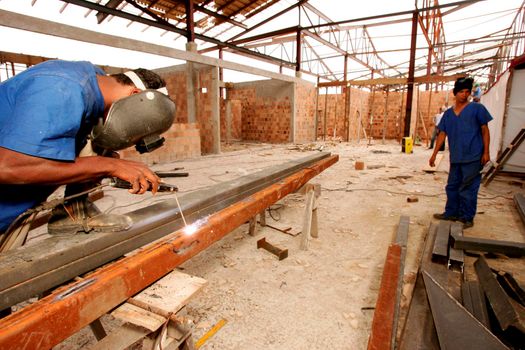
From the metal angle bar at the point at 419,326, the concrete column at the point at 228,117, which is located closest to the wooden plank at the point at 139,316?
the metal angle bar at the point at 419,326

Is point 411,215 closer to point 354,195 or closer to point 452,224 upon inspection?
point 452,224

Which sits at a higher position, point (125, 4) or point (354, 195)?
point (125, 4)

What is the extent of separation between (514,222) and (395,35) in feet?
45.1

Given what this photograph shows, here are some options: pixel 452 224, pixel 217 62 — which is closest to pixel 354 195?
pixel 452 224

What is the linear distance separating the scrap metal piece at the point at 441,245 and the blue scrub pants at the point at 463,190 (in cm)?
52

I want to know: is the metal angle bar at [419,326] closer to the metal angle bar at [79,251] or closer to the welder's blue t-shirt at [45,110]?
the metal angle bar at [79,251]

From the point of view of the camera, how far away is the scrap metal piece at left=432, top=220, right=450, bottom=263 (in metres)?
2.31

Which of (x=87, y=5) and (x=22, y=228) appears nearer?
(x=22, y=228)

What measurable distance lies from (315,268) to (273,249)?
411mm

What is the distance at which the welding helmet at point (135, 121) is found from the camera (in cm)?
117

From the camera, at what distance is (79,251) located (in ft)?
3.48

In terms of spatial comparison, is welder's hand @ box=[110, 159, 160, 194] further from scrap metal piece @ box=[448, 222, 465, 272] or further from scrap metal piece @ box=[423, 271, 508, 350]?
scrap metal piece @ box=[448, 222, 465, 272]

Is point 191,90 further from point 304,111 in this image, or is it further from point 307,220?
point 307,220

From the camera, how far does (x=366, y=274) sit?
2.22 m
